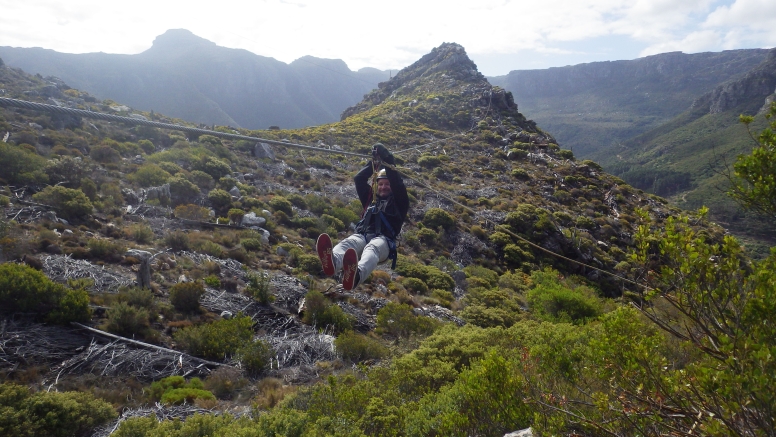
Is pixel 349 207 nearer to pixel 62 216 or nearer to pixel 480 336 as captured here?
pixel 62 216

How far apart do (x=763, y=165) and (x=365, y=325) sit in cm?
785

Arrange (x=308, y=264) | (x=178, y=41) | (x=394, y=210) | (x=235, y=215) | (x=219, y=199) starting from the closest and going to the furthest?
(x=394, y=210)
(x=308, y=264)
(x=235, y=215)
(x=219, y=199)
(x=178, y=41)

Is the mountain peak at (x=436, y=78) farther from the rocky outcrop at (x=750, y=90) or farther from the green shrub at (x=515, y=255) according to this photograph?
the rocky outcrop at (x=750, y=90)

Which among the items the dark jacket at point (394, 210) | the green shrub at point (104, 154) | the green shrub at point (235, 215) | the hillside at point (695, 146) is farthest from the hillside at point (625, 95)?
the dark jacket at point (394, 210)

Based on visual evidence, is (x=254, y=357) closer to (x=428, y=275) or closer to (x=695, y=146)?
(x=428, y=275)

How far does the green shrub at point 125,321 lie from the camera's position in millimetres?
6688

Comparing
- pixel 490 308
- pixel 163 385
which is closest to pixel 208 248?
pixel 163 385

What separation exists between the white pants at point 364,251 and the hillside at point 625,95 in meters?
130

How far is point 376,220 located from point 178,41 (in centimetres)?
19811

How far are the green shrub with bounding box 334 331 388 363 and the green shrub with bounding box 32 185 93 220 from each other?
7.95 m

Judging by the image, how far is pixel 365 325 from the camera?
935 cm

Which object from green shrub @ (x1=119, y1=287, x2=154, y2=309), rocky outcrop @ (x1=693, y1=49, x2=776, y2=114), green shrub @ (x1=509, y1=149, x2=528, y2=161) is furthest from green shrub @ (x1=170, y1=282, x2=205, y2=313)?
rocky outcrop @ (x1=693, y1=49, x2=776, y2=114)

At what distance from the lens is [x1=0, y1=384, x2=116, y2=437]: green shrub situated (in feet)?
14.1

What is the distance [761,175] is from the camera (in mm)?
2881
